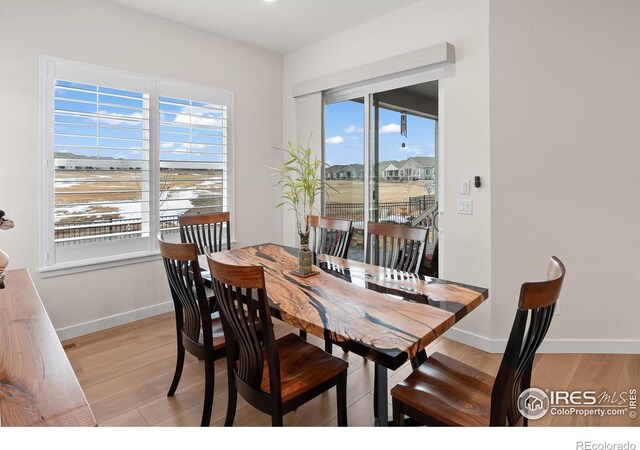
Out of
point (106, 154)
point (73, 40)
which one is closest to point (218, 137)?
point (106, 154)

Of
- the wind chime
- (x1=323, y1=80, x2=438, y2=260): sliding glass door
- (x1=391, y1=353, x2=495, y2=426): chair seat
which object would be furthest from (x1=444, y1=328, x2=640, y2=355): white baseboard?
the wind chime

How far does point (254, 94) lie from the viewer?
4215 millimetres

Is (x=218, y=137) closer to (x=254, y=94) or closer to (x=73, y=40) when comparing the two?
(x=254, y=94)

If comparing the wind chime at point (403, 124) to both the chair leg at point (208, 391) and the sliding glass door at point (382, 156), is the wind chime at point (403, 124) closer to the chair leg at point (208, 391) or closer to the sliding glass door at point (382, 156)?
the sliding glass door at point (382, 156)

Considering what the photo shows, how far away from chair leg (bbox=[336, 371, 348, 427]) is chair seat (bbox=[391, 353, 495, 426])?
299 mm

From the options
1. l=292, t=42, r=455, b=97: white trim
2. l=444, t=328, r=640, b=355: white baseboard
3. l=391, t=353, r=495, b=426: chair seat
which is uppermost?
l=292, t=42, r=455, b=97: white trim

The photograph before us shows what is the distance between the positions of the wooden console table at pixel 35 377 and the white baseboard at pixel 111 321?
159 centimetres

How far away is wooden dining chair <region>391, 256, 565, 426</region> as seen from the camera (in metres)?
1.20

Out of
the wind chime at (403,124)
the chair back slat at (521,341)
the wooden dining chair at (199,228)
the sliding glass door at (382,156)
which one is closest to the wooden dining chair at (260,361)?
the chair back slat at (521,341)

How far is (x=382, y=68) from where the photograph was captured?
11.1 ft

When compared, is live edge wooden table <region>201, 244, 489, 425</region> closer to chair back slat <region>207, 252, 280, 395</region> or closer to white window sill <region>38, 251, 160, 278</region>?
chair back slat <region>207, 252, 280, 395</region>

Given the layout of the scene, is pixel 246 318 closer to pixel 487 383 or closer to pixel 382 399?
pixel 382 399

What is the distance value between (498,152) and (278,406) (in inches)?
93.9

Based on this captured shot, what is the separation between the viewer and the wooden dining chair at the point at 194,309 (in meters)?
1.87
